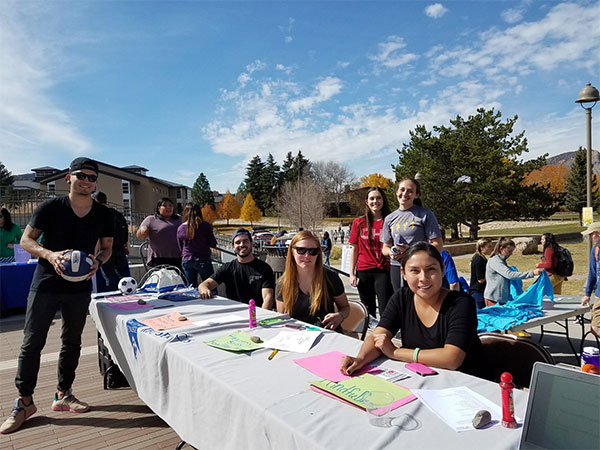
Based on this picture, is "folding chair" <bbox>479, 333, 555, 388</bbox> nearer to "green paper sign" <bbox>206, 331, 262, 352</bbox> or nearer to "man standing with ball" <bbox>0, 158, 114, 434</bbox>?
"green paper sign" <bbox>206, 331, 262, 352</bbox>

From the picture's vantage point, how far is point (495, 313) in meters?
4.31

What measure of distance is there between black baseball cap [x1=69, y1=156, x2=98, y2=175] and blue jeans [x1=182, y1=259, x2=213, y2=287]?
2484 mm

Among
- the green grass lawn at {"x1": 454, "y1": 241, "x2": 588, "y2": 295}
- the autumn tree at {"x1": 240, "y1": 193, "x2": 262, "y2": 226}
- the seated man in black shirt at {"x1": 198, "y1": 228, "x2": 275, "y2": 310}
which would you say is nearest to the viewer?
the seated man in black shirt at {"x1": 198, "y1": 228, "x2": 275, "y2": 310}

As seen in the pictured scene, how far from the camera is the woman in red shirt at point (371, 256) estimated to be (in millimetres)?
4566

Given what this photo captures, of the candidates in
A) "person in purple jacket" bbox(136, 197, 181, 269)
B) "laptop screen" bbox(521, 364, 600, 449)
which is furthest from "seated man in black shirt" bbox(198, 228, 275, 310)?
"laptop screen" bbox(521, 364, 600, 449)

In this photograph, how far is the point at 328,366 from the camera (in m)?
1.93

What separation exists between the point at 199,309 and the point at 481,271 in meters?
4.42

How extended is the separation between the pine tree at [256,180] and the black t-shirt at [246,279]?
64919mm

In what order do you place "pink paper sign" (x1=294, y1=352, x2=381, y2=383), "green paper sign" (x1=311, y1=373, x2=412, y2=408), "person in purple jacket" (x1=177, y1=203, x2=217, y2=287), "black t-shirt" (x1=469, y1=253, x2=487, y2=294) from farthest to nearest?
1. "black t-shirt" (x1=469, y1=253, x2=487, y2=294)
2. "person in purple jacket" (x1=177, y1=203, x2=217, y2=287)
3. "pink paper sign" (x1=294, y1=352, x2=381, y2=383)
4. "green paper sign" (x1=311, y1=373, x2=412, y2=408)

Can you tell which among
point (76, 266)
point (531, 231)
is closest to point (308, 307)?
point (76, 266)

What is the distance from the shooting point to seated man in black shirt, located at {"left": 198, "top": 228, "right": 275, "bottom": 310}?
12.6 ft

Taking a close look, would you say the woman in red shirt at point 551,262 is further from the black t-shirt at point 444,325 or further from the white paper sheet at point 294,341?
the white paper sheet at point 294,341

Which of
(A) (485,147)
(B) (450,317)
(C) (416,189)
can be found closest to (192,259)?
(C) (416,189)

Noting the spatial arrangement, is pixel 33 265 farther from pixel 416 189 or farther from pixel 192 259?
pixel 416 189
